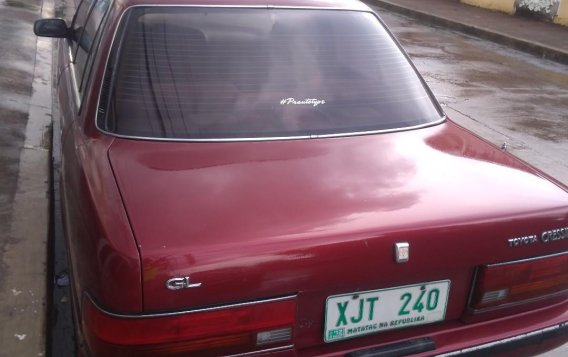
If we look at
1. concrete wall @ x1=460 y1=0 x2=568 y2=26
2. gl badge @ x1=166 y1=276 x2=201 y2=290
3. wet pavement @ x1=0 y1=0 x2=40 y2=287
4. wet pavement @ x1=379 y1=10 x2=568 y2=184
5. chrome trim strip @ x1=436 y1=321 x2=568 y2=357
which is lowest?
wet pavement @ x1=379 y1=10 x2=568 y2=184

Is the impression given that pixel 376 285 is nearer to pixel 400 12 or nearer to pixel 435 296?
pixel 435 296

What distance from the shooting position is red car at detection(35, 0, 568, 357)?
1678 mm

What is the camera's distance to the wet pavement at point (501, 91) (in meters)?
6.14

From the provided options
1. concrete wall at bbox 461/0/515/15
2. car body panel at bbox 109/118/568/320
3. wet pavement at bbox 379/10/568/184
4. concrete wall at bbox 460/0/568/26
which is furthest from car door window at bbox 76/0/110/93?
concrete wall at bbox 461/0/515/15

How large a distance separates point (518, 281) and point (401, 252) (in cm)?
52

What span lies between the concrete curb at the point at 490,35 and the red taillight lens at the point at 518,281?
10077 millimetres

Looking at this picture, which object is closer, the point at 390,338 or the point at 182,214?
the point at 182,214

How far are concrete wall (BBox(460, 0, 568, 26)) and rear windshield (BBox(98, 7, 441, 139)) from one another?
1290cm

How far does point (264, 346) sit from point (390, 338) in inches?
17.3

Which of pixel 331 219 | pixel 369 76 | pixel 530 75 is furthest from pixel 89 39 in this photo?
pixel 530 75

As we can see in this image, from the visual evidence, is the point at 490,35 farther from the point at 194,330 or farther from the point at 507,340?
the point at 194,330

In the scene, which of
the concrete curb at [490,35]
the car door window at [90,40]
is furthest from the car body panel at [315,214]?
the concrete curb at [490,35]

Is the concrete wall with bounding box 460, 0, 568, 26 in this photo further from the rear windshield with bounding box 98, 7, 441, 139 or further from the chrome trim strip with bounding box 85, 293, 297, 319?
the chrome trim strip with bounding box 85, 293, 297, 319

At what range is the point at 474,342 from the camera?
2039mm
